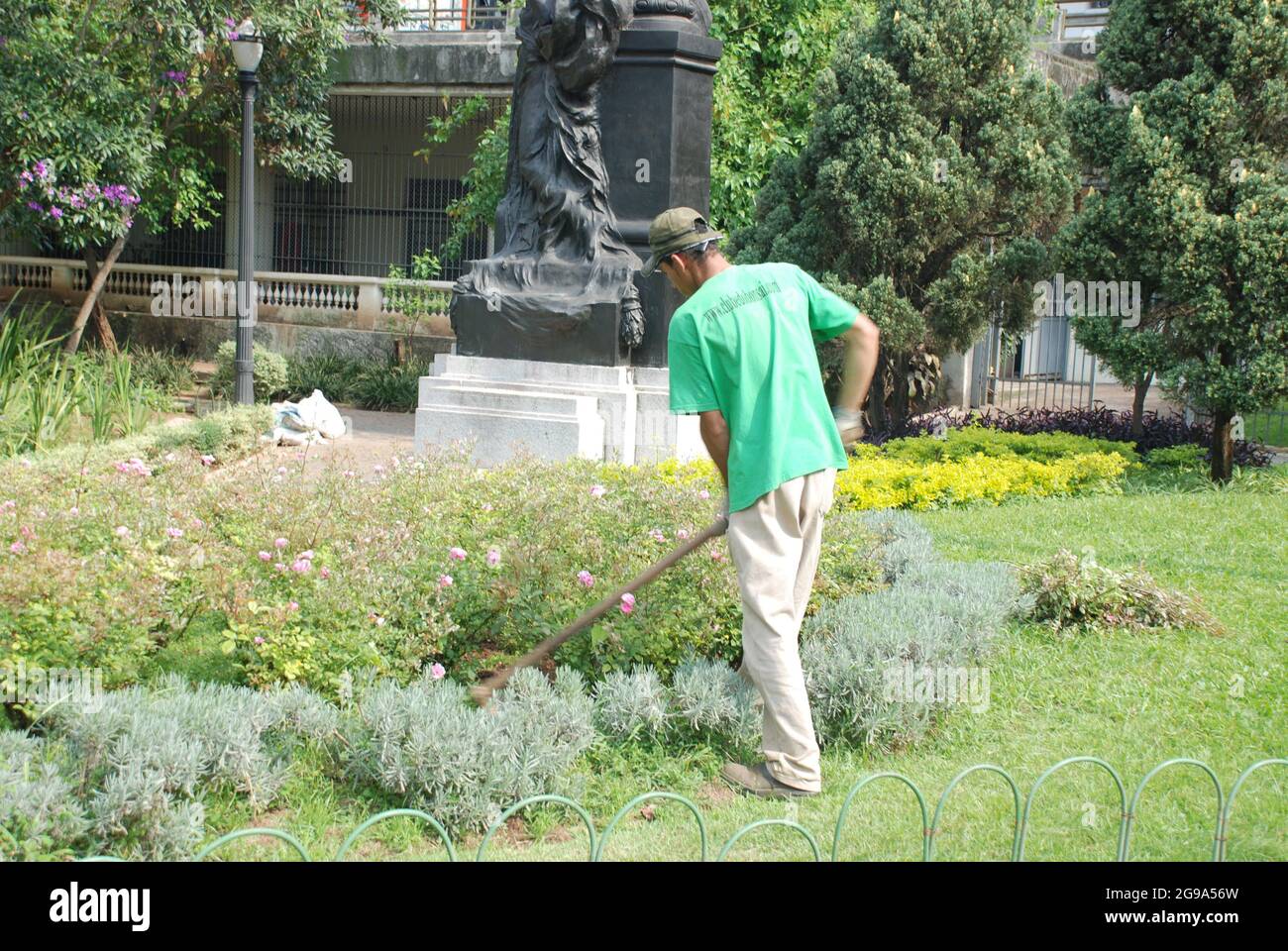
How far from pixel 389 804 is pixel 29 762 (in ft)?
3.62

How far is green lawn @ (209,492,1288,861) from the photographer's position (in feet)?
13.9

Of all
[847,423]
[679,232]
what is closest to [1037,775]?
[847,423]

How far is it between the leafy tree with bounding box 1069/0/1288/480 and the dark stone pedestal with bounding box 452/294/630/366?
4.34 m

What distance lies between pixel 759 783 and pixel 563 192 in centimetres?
678

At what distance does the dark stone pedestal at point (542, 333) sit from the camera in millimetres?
10188

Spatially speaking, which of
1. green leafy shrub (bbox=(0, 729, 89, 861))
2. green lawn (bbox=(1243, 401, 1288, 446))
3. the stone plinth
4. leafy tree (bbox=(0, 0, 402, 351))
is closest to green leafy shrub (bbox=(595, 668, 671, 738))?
green leafy shrub (bbox=(0, 729, 89, 861))

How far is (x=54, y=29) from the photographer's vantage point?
47.8 feet

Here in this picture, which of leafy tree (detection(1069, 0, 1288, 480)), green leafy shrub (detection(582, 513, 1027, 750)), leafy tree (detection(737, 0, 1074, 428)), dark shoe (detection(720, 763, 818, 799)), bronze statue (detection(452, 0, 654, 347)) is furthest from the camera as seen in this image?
leafy tree (detection(737, 0, 1074, 428))

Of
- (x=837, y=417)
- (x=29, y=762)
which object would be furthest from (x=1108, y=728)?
(x=29, y=762)

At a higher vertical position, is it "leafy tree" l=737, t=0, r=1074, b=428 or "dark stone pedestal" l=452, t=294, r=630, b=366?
"leafy tree" l=737, t=0, r=1074, b=428

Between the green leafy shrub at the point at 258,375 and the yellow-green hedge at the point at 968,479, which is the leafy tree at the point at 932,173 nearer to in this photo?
the yellow-green hedge at the point at 968,479

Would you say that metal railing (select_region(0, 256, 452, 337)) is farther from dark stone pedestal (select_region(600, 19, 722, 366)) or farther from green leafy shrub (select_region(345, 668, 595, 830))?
green leafy shrub (select_region(345, 668, 595, 830))

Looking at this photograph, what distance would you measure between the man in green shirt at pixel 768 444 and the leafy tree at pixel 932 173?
7.97 m
